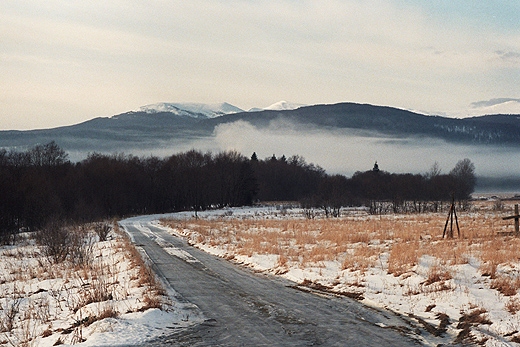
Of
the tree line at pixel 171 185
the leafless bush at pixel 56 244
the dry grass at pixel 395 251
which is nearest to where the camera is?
the dry grass at pixel 395 251

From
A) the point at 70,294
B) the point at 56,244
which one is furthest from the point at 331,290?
the point at 56,244

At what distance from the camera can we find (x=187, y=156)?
12625 centimetres

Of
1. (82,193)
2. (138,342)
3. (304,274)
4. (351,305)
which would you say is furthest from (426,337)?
(82,193)

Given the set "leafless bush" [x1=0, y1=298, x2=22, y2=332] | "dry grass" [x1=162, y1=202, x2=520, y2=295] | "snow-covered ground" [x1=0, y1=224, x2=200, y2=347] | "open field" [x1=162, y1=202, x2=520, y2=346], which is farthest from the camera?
"dry grass" [x1=162, y1=202, x2=520, y2=295]

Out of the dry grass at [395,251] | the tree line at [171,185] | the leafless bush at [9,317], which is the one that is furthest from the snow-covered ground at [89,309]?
the tree line at [171,185]

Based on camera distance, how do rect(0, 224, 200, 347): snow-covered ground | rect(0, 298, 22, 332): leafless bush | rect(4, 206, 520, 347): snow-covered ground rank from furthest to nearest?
1. rect(0, 298, 22, 332): leafless bush
2. rect(4, 206, 520, 347): snow-covered ground
3. rect(0, 224, 200, 347): snow-covered ground

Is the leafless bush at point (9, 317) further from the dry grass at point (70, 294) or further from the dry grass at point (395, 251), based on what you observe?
the dry grass at point (395, 251)

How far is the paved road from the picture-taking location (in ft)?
31.3

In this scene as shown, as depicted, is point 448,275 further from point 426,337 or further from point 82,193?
point 82,193

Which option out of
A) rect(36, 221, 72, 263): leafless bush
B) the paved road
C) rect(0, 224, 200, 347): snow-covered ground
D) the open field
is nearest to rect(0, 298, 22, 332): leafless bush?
rect(0, 224, 200, 347): snow-covered ground

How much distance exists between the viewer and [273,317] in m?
11.5

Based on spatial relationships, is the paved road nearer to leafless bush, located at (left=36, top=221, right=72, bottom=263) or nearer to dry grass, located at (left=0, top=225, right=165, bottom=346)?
dry grass, located at (left=0, top=225, right=165, bottom=346)

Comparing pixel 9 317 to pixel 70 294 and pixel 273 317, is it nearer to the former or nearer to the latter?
pixel 70 294

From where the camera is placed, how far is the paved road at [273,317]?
31.3ft
